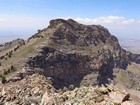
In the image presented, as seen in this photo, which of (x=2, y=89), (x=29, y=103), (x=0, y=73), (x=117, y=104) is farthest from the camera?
(x=0, y=73)

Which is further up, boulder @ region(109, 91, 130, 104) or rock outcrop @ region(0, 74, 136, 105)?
boulder @ region(109, 91, 130, 104)

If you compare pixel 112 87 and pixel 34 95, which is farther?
A: pixel 34 95

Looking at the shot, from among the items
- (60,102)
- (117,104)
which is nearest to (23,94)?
(60,102)

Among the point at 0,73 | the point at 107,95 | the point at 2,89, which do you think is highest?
the point at 107,95

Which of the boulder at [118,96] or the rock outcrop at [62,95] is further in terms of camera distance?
the rock outcrop at [62,95]

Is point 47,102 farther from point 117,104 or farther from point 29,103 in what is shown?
point 117,104

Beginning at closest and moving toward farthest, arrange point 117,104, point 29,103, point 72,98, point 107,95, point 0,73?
point 117,104
point 107,95
point 72,98
point 29,103
point 0,73

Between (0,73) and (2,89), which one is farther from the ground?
(2,89)

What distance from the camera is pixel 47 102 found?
6056 cm

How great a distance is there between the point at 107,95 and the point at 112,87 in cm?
301

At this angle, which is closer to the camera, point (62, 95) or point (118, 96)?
point (118, 96)

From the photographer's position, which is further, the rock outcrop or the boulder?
the rock outcrop

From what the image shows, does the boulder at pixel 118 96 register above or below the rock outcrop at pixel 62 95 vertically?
above

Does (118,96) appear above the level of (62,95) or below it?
above
